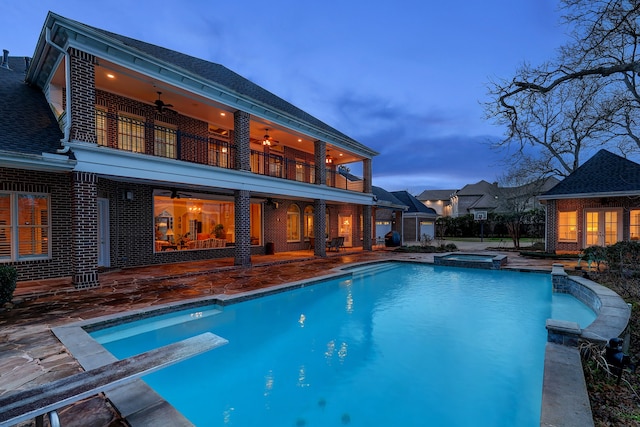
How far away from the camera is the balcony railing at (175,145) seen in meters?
10.5

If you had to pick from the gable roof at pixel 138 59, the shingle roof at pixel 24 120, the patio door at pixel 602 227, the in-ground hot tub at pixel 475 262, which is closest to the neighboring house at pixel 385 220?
the in-ground hot tub at pixel 475 262

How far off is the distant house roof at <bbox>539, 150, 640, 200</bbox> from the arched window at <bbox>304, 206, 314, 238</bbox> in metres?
13.3

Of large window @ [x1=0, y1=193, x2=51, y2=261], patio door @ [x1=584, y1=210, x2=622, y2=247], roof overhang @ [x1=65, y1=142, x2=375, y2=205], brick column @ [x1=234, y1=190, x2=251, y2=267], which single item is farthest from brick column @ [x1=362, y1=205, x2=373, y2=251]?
large window @ [x1=0, y1=193, x2=51, y2=261]

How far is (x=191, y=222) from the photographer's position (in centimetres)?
1402

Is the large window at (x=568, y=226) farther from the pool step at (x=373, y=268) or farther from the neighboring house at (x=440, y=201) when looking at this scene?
the neighboring house at (x=440, y=201)

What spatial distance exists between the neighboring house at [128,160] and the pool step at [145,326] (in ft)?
10.5

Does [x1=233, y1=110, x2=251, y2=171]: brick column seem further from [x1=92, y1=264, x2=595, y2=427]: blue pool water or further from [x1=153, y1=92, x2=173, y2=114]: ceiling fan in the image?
[x1=92, y1=264, x2=595, y2=427]: blue pool water

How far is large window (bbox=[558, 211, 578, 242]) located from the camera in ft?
55.1

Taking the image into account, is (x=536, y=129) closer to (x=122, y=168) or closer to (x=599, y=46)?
(x=599, y=46)

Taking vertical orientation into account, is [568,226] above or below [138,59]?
below

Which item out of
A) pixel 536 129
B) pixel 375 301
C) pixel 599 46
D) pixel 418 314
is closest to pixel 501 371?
pixel 418 314

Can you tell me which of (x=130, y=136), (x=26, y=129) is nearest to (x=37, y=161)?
(x=26, y=129)

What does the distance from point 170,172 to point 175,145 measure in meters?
3.04

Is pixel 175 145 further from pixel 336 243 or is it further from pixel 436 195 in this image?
pixel 436 195
